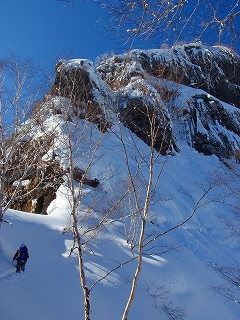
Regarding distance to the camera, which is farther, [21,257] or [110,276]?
[110,276]

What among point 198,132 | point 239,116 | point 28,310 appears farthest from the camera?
point 239,116

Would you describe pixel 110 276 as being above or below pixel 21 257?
above

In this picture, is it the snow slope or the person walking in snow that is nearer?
the snow slope

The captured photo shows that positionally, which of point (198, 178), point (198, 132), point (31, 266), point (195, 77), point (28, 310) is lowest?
point (28, 310)

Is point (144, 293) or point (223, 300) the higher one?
point (223, 300)

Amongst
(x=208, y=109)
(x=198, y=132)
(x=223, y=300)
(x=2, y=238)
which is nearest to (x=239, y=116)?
(x=208, y=109)

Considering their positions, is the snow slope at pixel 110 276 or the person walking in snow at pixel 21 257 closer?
the snow slope at pixel 110 276

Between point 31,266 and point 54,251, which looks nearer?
point 31,266

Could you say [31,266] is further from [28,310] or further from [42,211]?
[42,211]

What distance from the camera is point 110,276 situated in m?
9.19

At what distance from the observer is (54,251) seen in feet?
31.3

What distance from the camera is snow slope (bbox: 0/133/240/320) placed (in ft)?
23.4

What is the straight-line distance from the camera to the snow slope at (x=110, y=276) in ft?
23.4

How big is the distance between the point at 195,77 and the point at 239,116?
6312 mm
